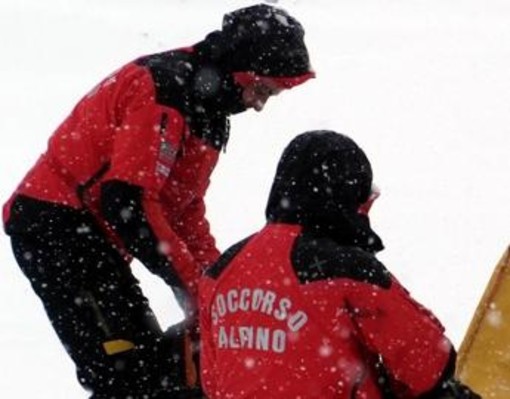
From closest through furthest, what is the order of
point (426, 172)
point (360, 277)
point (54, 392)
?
point (360, 277)
point (54, 392)
point (426, 172)

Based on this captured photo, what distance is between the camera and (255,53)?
3197 millimetres

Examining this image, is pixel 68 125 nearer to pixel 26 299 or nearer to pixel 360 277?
pixel 360 277

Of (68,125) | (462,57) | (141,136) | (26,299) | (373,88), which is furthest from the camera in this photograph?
(462,57)

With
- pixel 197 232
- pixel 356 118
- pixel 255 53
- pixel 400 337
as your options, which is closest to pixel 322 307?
pixel 400 337

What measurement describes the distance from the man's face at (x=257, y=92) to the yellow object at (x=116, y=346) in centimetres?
83

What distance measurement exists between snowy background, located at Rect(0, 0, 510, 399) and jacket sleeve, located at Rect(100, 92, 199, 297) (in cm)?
163

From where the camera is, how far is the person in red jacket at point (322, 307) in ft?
7.77

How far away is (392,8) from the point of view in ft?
37.6

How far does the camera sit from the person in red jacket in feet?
7.77

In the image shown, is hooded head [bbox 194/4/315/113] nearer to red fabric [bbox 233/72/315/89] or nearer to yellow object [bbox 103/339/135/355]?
red fabric [bbox 233/72/315/89]

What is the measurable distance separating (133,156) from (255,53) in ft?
1.55

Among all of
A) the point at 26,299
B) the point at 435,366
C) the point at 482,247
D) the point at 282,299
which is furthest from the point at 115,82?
the point at 482,247

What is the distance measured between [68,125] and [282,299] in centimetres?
130

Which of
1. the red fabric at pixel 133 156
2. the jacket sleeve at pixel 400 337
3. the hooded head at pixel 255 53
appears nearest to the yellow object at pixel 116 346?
the red fabric at pixel 133 156
